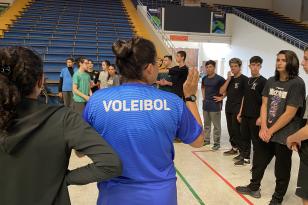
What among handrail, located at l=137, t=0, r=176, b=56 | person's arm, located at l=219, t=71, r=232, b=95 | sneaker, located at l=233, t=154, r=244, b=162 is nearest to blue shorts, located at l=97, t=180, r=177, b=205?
sneaker, located at l=233, t=154, r=244, b=162

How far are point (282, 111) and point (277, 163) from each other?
1.74 ft

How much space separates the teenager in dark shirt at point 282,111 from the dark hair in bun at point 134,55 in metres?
1.86

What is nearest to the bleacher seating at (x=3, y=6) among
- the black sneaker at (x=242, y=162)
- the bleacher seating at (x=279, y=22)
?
A: the bleacher seating at (x=279, y=22)

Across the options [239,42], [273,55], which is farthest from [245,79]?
[239,42]

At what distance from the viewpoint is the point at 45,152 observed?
3.48 ft

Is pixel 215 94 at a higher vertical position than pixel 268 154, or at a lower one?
higher

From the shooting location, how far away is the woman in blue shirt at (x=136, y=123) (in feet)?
4.17

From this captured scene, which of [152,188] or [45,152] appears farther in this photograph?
[152,188]

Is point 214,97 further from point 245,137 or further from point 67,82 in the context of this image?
point 67,82

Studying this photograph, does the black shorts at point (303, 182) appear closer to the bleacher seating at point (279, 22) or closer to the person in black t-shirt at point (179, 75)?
Answer: the person in black t-shirt at point (179, 75)

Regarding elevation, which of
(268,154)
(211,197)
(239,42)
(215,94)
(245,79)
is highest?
(239,42)

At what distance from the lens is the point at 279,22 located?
49.4 feet

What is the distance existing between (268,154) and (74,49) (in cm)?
812

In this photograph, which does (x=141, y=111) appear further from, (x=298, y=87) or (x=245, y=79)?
(x=245, y=79)
